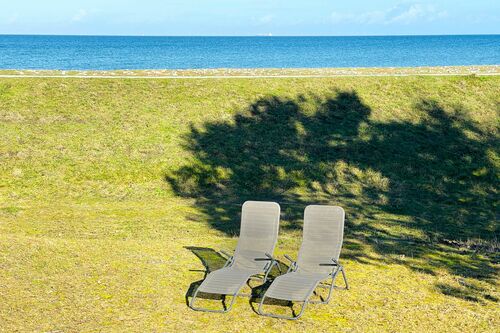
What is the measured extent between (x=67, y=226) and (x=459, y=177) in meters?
13.8

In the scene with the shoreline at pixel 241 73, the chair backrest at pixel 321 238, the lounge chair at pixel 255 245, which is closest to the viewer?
the lounge chair at pixel 255 245

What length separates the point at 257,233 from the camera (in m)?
11.5

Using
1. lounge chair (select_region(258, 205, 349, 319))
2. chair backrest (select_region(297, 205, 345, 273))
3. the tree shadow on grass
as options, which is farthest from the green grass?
chair backrest (select_region(297, 205, 345, 273))

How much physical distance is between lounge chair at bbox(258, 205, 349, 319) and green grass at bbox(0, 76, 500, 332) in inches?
20.7

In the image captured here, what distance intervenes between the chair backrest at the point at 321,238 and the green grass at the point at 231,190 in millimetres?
724

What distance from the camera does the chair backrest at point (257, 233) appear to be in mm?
11312

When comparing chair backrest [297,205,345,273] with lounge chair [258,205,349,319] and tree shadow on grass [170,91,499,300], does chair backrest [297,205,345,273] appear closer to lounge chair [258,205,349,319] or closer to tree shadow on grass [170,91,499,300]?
lounge chair [258,205,349,319]

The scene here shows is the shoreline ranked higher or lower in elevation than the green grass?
higher

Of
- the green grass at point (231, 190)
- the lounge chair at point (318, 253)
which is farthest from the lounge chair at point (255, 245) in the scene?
the green grass at point (231, 190)

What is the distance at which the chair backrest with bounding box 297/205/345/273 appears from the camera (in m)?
10.9

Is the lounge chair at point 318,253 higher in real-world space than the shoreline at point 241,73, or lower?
lower

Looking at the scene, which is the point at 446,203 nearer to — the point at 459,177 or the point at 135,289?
the point at 459,177

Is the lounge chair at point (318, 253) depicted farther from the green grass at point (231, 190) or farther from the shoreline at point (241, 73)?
the shoreline at point (241, 73)

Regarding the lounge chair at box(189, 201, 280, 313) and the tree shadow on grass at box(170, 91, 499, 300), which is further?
the tree shadow on grass at box(170, 91, 499, 300)
